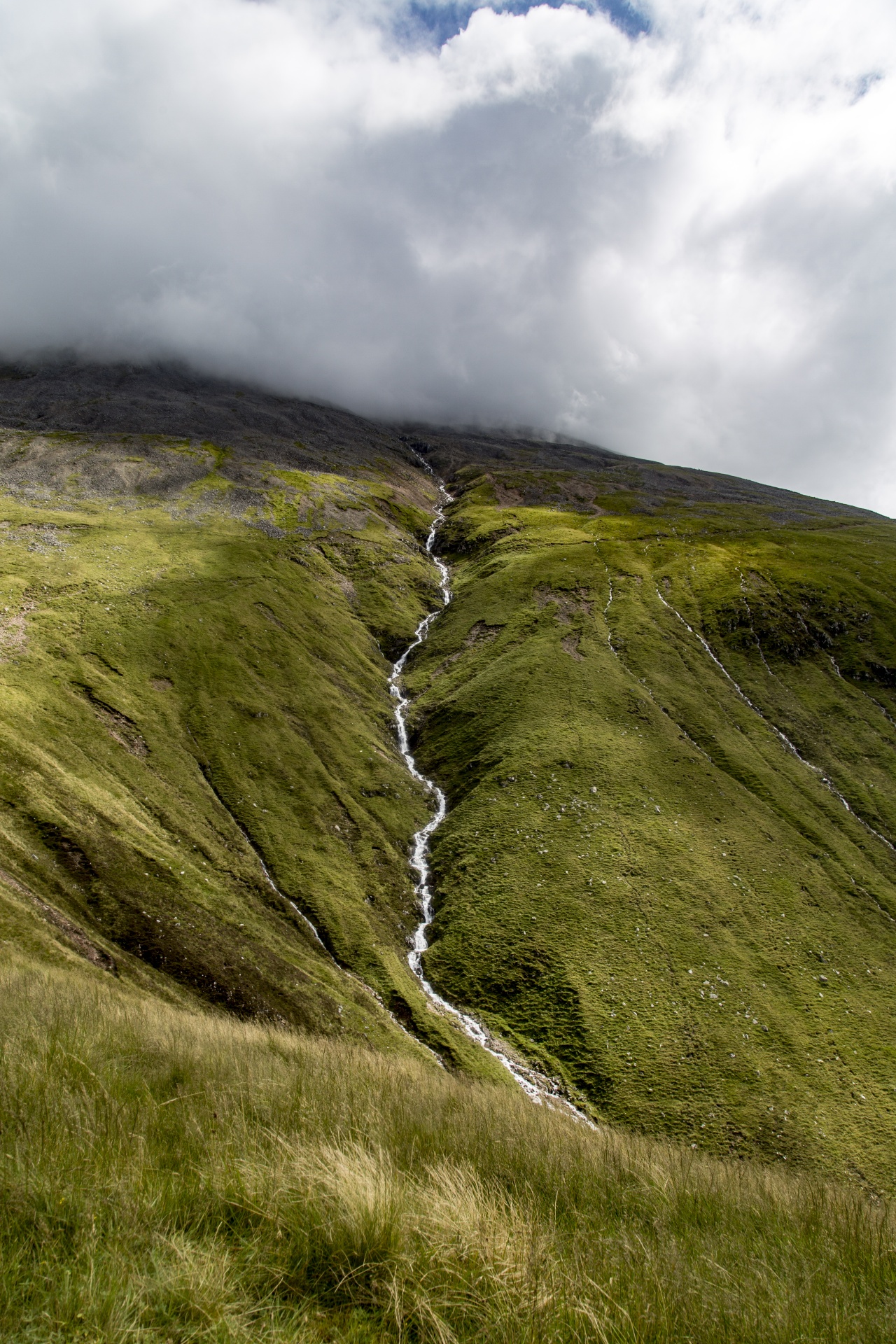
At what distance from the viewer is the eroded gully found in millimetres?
37844

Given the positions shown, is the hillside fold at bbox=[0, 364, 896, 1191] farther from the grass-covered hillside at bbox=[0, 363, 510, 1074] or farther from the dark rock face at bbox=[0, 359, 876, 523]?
the dark rock face at bbox=[0, 359, 876, 523]

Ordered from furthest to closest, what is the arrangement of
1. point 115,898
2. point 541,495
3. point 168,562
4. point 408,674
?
point 541,495
point 408,674
point 168,562
point 115,898

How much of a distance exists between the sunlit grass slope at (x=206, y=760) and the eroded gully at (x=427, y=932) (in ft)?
5.07

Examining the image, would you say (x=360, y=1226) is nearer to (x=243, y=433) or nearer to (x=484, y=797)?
(x=484, y=797)

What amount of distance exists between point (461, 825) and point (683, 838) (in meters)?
20.3

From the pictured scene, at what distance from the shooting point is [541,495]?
166 metres

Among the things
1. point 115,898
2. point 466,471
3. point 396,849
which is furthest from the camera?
point 466,471

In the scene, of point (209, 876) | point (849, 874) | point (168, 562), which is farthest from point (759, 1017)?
point (168, 562)

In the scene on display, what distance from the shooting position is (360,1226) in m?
4.96

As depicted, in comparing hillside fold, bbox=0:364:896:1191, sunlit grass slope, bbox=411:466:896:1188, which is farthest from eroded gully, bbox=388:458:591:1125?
sunlit grass slope, bbox=411:466:896:1188

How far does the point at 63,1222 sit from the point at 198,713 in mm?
59098

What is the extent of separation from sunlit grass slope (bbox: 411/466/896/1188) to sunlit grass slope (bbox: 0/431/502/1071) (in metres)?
7.27

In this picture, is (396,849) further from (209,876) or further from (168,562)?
(168,562)

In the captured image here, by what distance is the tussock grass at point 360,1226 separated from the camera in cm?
439
